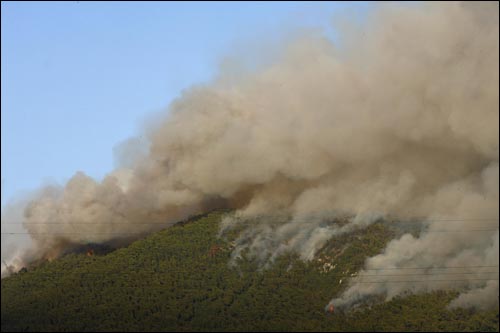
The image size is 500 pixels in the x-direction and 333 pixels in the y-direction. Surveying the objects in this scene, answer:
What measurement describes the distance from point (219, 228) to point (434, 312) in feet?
95.6

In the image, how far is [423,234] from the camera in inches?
3469

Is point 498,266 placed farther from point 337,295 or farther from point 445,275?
point 337,295

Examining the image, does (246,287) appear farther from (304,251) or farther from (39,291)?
(39,291)

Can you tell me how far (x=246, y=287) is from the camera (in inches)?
3401

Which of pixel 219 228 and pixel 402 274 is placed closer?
pixel 402 274

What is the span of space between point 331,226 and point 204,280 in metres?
15.2

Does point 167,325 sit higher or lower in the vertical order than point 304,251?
lower

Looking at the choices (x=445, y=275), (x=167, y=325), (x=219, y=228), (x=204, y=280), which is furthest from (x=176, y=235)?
(x=445, y=275)

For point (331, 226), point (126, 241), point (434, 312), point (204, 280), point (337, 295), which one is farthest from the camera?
point (126, 241)

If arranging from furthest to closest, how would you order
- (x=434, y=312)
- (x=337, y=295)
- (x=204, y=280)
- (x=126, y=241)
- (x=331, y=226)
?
1. (x=126, y=241)
2. (x=331, y=226)
3. (x=204, y=280)
4. (x=337, y=295)
5. (x=434, y=312)

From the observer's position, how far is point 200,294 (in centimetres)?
8438

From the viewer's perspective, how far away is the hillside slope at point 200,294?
253 ft

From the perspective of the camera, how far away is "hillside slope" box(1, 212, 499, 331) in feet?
253

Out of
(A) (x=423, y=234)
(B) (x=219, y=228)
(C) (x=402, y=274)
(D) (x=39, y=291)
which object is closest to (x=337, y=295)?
(C) (x=402, y=274)
